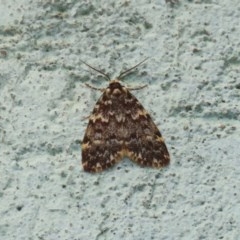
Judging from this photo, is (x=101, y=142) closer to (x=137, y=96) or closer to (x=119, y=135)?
(x=119, y=135)

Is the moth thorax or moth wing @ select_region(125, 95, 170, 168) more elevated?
the moth thorax

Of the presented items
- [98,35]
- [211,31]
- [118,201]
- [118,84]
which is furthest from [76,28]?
[118,201]

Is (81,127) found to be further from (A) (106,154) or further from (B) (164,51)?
(B) (164,51)

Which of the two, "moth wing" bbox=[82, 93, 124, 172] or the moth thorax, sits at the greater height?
the moth thorax

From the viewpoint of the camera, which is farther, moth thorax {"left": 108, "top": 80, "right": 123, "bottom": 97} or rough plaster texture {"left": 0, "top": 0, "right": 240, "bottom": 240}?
moth thorax {"left": 108, "top": 80, "right": 123, "bottom": 97}

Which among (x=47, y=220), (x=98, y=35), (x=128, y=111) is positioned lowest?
(x=47, y=220)
